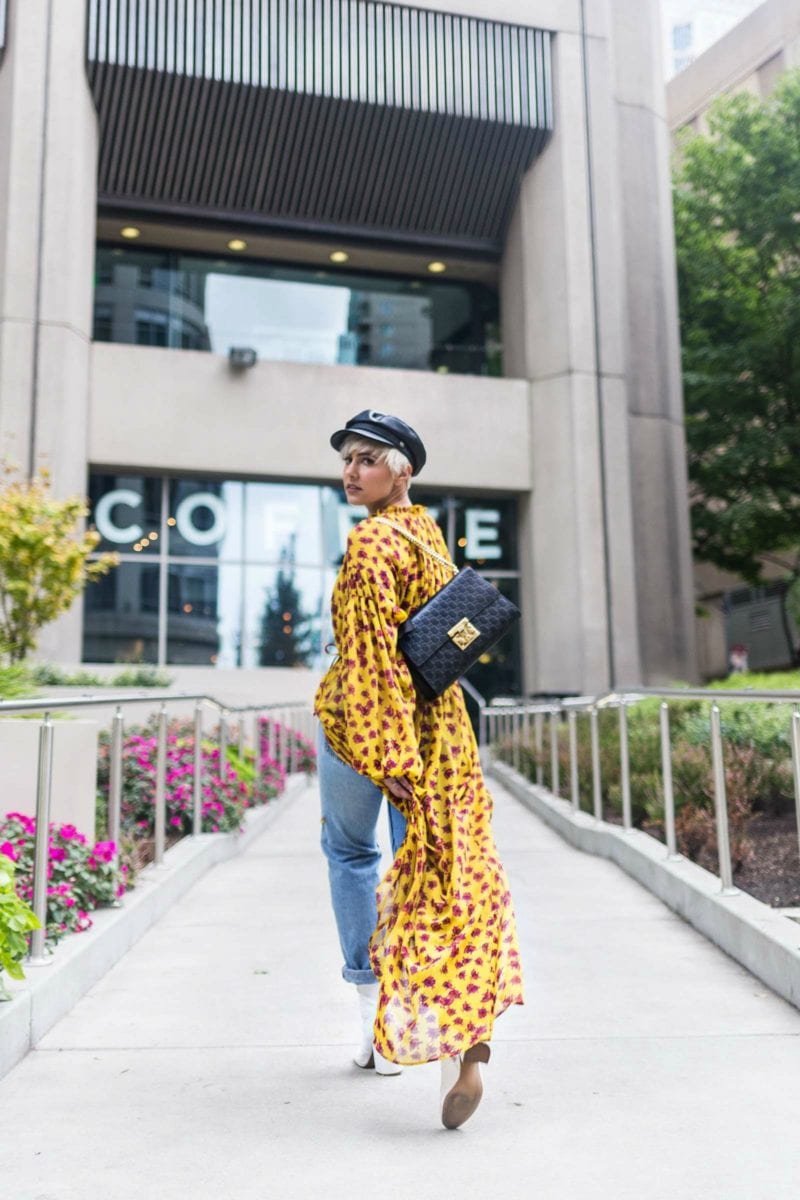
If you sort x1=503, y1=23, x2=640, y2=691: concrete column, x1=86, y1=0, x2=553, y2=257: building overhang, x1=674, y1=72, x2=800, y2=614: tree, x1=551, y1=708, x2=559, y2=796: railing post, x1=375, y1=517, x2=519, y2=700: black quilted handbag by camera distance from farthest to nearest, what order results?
x1=674, y1=72, x2=800, y2=614: tree < x1=503, y1=23, x2=640, y2=691: concrete column < x1=86, y1=0, x2=553, y2=257: building overhang < x1=551, y1=708, x2=559, y2=796: railing post < x1=375, y1=517, x2=519, y2=700: black quilted handbag

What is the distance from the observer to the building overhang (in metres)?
15.6

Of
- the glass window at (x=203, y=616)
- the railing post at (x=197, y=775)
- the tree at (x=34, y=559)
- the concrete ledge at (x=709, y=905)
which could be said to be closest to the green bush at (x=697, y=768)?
the concrete ledge at (x=709, y=905)

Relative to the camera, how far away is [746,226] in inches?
723

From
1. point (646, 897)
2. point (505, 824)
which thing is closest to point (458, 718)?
point (646, 897)

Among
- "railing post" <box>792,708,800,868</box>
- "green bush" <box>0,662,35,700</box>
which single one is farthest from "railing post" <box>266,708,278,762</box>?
"railing post" <box>792,708,800,868</box>

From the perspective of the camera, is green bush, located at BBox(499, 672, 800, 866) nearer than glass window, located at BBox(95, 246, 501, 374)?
Yes

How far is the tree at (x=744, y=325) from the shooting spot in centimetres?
1788

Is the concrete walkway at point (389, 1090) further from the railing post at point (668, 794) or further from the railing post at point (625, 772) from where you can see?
the railing post at point (625, 772)

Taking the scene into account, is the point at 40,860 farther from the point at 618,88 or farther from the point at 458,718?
the point at 618,88

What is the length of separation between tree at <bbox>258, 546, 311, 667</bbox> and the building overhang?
Answer: 587 cm

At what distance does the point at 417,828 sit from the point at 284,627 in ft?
46.2

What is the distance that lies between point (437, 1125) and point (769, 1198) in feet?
2.61

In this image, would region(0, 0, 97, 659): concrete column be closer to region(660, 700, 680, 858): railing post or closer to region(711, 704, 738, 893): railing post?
region(660, 700, 680, 858): railing post

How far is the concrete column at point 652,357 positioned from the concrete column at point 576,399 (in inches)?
22.3
